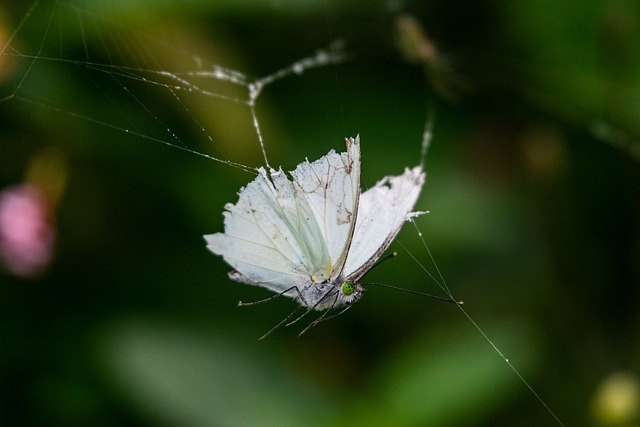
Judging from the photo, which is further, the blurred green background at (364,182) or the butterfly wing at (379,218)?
the blurred green background at (364,182)

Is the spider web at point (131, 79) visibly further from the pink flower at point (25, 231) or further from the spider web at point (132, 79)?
the pink flower at point (25, 231)

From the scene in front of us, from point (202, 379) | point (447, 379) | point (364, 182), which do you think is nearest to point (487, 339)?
point (447, 379)

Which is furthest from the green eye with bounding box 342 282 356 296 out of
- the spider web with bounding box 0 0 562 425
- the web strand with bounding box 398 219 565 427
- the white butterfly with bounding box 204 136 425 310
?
the spider web with bounding box 0 0 562 425

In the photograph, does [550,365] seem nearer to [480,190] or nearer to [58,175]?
[480,190]

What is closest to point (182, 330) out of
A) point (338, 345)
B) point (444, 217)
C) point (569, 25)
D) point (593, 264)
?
point (338, 345)

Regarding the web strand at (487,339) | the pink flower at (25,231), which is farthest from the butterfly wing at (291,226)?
the pink flower at (25,231)

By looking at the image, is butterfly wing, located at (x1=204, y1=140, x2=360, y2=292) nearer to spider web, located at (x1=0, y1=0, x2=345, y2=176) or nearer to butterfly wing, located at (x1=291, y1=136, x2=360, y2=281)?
butterfly wing, located at (x1=291, y1=136, x2=360, y2=281)
